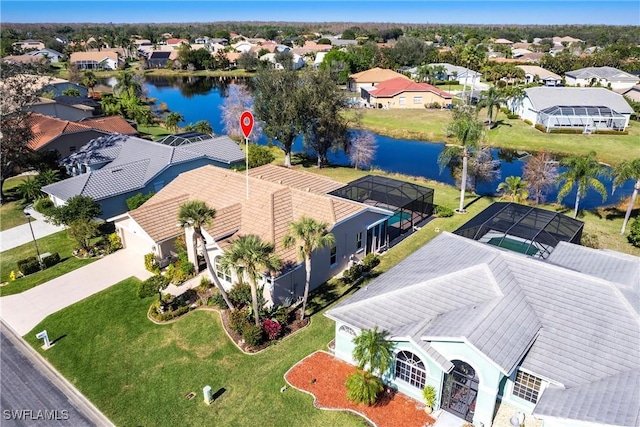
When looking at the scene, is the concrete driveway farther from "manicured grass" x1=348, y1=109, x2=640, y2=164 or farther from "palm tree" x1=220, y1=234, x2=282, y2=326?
"manicured grass" x1=348, y1=109, x2=640, y2=164

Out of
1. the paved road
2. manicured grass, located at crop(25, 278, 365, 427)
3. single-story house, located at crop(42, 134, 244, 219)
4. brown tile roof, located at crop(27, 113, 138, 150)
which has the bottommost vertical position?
the paved road

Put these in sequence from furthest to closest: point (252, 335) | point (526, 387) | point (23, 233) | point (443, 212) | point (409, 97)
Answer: point (409, 97) < point (443, 212) < point (23, 233) < point (252, 335) < point (526, 387)

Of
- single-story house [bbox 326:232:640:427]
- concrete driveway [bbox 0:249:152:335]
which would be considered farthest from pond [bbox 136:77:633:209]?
concrete driveway [bbox 0:249:152:335]

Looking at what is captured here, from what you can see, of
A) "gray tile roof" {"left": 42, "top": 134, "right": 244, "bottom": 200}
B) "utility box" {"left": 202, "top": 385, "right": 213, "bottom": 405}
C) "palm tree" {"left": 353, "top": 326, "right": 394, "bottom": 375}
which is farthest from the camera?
"gray tile roof" {"left": 42, "top": 134, "right": 244, "bottom": 200}

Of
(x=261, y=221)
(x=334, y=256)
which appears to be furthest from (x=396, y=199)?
(x=261, y=221)

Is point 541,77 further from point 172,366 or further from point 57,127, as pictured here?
point 172,366

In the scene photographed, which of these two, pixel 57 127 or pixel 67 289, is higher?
pixel 57 127

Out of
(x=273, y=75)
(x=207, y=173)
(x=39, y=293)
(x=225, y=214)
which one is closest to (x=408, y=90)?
(x=273, y=75)
